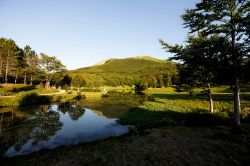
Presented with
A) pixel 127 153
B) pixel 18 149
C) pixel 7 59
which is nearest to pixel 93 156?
pixel 127 153

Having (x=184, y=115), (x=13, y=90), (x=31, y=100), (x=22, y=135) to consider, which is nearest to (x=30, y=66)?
(x=13, y=90)

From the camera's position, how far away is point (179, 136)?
46.4 ft

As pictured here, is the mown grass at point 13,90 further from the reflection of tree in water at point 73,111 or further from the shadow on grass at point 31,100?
the reflection of tree in water at point 73,111

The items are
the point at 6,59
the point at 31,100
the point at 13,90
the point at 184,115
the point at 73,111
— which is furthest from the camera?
the point at 6,59

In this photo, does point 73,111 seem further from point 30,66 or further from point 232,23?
point 30,66

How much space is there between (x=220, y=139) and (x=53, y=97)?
50.5 metres

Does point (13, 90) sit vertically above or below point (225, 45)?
below

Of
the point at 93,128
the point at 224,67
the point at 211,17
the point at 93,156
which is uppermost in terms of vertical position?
the point at 211,17

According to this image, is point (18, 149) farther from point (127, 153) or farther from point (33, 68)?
point (33, 68)

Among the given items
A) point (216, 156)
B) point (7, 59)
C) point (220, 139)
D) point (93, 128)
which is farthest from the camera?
point (7, 59)

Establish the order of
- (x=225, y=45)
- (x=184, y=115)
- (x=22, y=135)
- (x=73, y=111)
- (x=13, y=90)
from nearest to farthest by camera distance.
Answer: (x=225, y=45), (x=22, y=135), (x=184, y=115), (x=73, y=111), (x=13, y=90)

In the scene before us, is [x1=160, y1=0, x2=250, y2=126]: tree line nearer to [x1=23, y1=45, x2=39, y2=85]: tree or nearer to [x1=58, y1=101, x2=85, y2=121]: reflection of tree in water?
[x1=58, y1=101, x2=85, y2=121]: reflection of tree in water

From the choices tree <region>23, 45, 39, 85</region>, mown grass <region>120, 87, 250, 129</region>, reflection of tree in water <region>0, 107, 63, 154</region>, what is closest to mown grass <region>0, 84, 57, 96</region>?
tree <region>23, 45, 39, 85</region>

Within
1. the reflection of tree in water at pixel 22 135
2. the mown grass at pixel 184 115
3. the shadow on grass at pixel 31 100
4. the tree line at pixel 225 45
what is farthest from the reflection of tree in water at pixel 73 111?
the tree line at pixel 225 45
